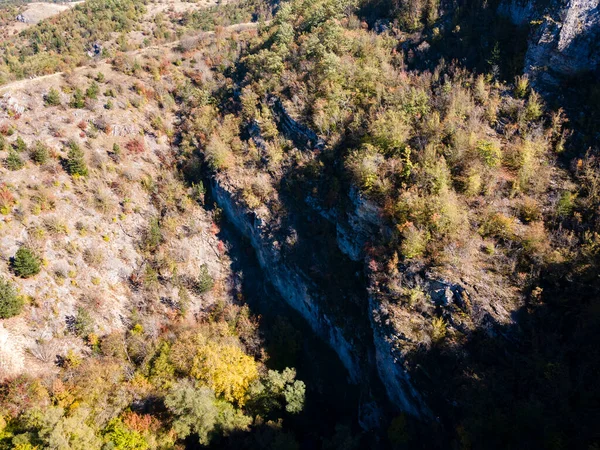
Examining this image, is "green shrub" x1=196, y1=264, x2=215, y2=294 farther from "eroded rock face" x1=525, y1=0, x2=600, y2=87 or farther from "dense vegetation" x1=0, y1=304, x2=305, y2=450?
"eroded rock face" x1=525, y1=0, x2=600, y2=87

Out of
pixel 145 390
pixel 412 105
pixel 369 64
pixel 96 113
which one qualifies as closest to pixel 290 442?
pixel 145 390

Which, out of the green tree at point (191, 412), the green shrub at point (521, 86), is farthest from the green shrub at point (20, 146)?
the green shrub at point (521, 86)

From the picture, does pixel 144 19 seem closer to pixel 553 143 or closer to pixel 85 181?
pixel 85 181

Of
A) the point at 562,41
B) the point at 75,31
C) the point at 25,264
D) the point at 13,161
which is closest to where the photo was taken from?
the point at 562,41

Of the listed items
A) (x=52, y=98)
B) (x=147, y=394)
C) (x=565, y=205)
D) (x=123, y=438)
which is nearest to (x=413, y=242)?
(x=565, y=205)

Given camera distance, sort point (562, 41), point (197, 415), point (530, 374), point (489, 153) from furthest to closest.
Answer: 1. point (562, 41)
2. point (489, 153)
3. point (197, 415)
4. point (530, 374)

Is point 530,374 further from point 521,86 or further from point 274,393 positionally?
point 521,86
